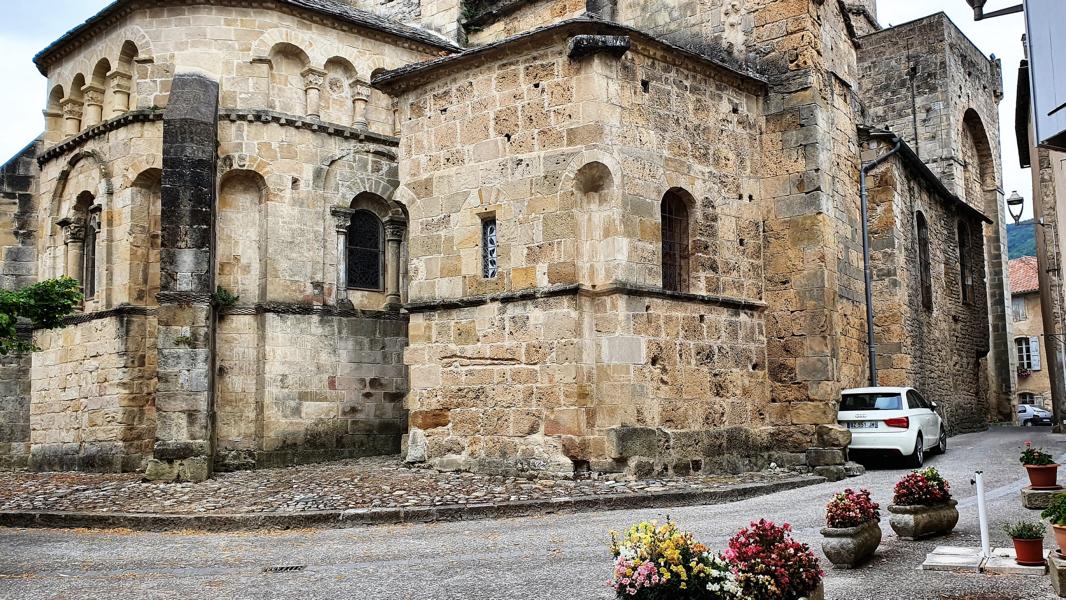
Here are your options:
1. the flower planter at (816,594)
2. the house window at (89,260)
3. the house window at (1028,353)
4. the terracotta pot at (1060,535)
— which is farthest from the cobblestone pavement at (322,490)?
the house window at (1028,353)

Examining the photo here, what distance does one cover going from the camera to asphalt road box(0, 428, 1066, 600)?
23.6ft

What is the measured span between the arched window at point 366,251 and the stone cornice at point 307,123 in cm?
147

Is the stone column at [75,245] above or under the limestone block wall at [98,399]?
above

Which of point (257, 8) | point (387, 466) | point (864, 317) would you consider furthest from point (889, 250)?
point (257, 8)

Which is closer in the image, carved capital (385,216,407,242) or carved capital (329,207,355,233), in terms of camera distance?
carved capital (329,207,355,233)

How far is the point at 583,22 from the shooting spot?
45.1 ft

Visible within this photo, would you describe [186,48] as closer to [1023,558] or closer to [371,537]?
[371,537]

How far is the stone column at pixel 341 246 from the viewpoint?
18.5 m

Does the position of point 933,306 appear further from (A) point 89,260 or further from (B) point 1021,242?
(B) point 1021,242

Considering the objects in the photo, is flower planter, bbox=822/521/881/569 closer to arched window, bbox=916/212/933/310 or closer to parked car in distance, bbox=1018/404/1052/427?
arched window, bbox=916/212/933/310

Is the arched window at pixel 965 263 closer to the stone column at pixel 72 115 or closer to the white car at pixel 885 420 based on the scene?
the white car at pixel 885 420

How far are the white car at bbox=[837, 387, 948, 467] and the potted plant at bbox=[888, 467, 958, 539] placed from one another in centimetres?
648

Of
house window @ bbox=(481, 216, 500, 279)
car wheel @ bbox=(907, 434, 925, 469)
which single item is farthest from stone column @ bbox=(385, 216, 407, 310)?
Answer: car wheel @ bbox=(907, 434, 925, 469)

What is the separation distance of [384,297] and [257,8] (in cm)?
595
